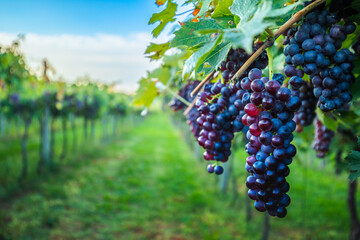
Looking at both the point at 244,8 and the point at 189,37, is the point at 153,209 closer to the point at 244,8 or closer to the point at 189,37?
the point at 189,37

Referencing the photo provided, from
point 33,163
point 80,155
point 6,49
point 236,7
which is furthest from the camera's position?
point 80,155

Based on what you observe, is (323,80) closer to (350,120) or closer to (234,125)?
(234,125)

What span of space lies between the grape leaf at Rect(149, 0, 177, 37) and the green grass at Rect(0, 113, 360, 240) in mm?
4162

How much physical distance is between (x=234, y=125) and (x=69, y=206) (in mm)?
8238

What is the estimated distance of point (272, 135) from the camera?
32.4 inches

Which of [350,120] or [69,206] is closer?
[350,120]

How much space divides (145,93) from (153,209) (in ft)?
22.6

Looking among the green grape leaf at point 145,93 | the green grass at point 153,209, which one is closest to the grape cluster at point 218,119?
the green grape leaf at point 145,93

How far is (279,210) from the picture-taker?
2.70ft

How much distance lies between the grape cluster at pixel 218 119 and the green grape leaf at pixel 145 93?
0.71 meters

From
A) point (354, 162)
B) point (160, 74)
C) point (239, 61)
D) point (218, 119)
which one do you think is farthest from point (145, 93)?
point (354, 162)

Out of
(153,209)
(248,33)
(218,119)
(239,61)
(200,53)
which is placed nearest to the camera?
(248,33)

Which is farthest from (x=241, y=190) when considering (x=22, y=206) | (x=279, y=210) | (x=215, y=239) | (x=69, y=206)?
(x=279, y=210)

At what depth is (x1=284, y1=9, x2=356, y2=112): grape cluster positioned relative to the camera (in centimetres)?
83
